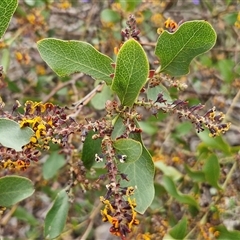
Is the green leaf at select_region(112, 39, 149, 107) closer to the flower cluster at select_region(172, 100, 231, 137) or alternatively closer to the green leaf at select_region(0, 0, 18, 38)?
the flower cluster at select_region(172, 100, 231, 137)

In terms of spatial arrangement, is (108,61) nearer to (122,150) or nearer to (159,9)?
(122,150)

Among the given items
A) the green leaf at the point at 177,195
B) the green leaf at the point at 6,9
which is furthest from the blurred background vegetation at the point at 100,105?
the green leaf at the point at 6,9

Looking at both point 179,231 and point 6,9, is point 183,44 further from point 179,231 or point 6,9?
point 179,231

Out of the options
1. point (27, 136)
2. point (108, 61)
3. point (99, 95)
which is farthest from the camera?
point (99, 95)

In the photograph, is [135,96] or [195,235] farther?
[195,235]

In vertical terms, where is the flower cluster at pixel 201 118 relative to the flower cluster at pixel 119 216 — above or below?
above

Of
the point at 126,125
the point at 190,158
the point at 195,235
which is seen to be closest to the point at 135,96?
the point at 126,125

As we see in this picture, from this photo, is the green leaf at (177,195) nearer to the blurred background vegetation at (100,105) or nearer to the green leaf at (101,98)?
the blurred background vegetation at (100,105)
